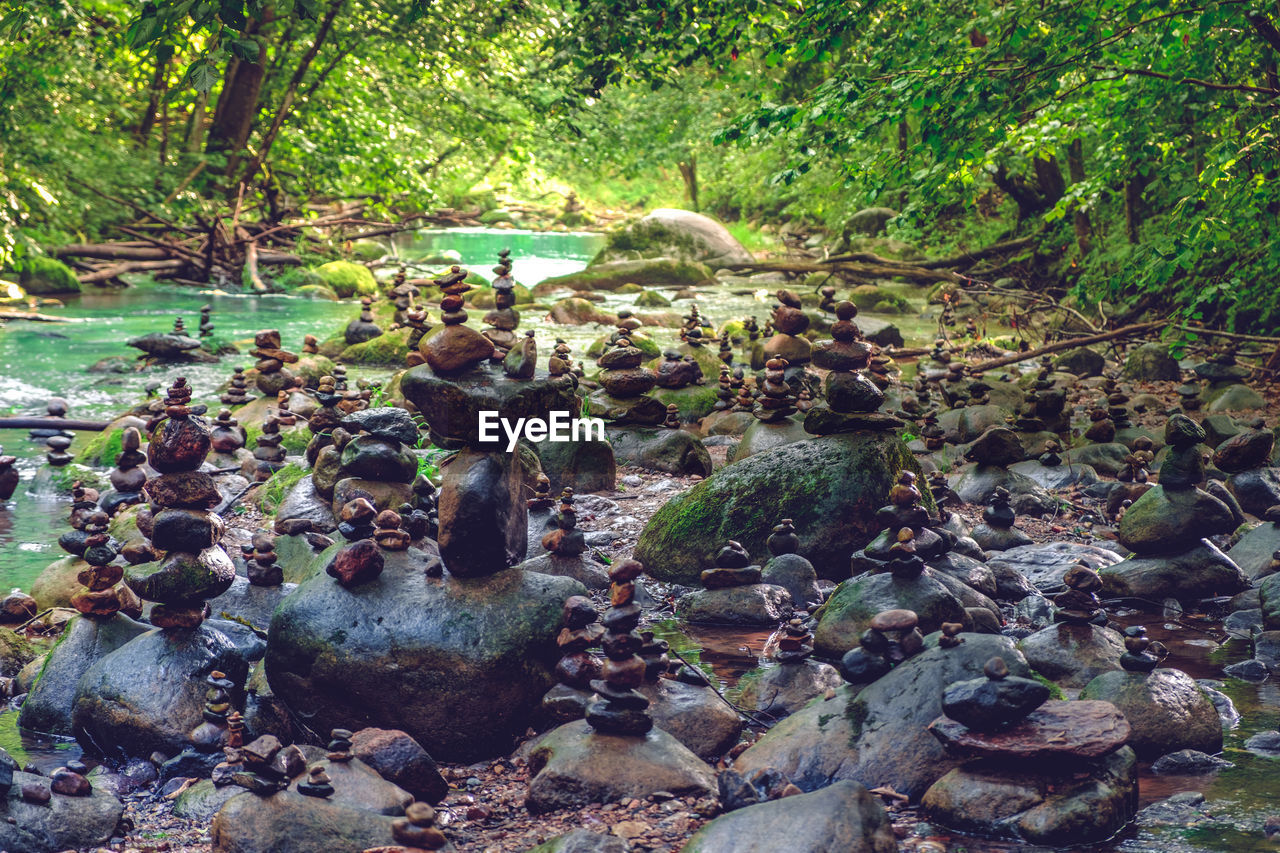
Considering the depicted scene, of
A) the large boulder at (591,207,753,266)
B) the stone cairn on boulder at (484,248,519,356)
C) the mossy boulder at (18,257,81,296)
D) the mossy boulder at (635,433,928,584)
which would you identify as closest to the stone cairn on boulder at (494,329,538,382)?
the stone cairn on boulder at (484,248,519,356)

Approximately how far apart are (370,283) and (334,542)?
1865 cm

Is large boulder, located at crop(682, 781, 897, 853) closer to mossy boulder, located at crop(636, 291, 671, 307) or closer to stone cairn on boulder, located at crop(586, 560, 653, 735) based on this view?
stone cairn on boulder, located at crop(586, 560, 653, 735)

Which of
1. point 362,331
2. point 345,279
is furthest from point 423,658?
point 345,279

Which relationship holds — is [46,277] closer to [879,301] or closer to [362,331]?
[362,331]

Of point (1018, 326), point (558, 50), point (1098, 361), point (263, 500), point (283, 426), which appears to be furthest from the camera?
point (1018, 326)

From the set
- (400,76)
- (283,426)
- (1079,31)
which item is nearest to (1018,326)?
(1079,31)

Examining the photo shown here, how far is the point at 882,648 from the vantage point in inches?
162

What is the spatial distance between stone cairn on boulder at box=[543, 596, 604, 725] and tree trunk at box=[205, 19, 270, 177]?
70.6 feet

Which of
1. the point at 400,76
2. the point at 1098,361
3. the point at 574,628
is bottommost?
the point at 574,628

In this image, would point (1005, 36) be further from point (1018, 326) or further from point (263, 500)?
point (1018, 326)

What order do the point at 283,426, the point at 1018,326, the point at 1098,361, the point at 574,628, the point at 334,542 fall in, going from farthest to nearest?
the point at 1018,326
the point at 1098,361
the point at 283,426
the point at 334,542
the point at 574,628

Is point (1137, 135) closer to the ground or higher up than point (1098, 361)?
higher up

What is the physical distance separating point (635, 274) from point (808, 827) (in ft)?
73.6

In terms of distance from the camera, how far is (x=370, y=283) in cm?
2388
